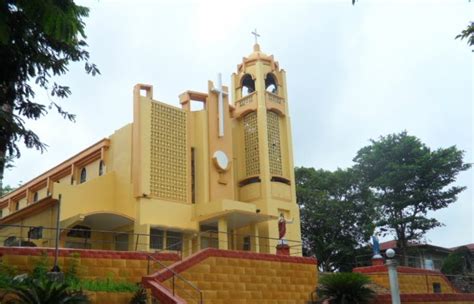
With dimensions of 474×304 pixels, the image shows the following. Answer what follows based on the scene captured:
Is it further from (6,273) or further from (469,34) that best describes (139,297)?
(469,34)

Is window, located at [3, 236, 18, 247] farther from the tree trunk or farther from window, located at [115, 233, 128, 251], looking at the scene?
the tree trunk

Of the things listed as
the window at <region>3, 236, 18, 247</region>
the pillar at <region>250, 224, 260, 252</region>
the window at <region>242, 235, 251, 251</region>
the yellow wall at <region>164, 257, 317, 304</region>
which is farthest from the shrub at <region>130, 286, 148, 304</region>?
the window at <region>242, 235, 251, 251</region>

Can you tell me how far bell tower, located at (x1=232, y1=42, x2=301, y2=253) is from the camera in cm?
3053

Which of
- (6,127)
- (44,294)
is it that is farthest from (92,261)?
(6,127)

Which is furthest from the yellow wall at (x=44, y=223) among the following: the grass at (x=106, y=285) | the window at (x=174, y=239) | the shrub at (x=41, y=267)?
the grass at (x=106, y=285)

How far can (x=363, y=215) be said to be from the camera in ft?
119

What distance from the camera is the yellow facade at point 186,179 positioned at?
25688 millimetres

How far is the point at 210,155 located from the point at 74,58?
1578 centimetres

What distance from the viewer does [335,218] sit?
120ft

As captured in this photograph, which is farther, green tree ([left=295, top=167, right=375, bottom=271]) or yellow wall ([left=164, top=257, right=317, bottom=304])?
green tree ([left=295, top=167, right=375, bottom=271])

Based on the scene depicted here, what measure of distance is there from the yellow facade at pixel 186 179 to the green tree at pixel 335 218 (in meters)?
6.06

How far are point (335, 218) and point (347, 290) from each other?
19400 millimetres

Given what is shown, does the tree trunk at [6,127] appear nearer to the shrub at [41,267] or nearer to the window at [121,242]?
the shrub at [41,267]

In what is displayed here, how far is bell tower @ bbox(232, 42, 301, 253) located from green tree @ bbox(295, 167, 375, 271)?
5979 mm
